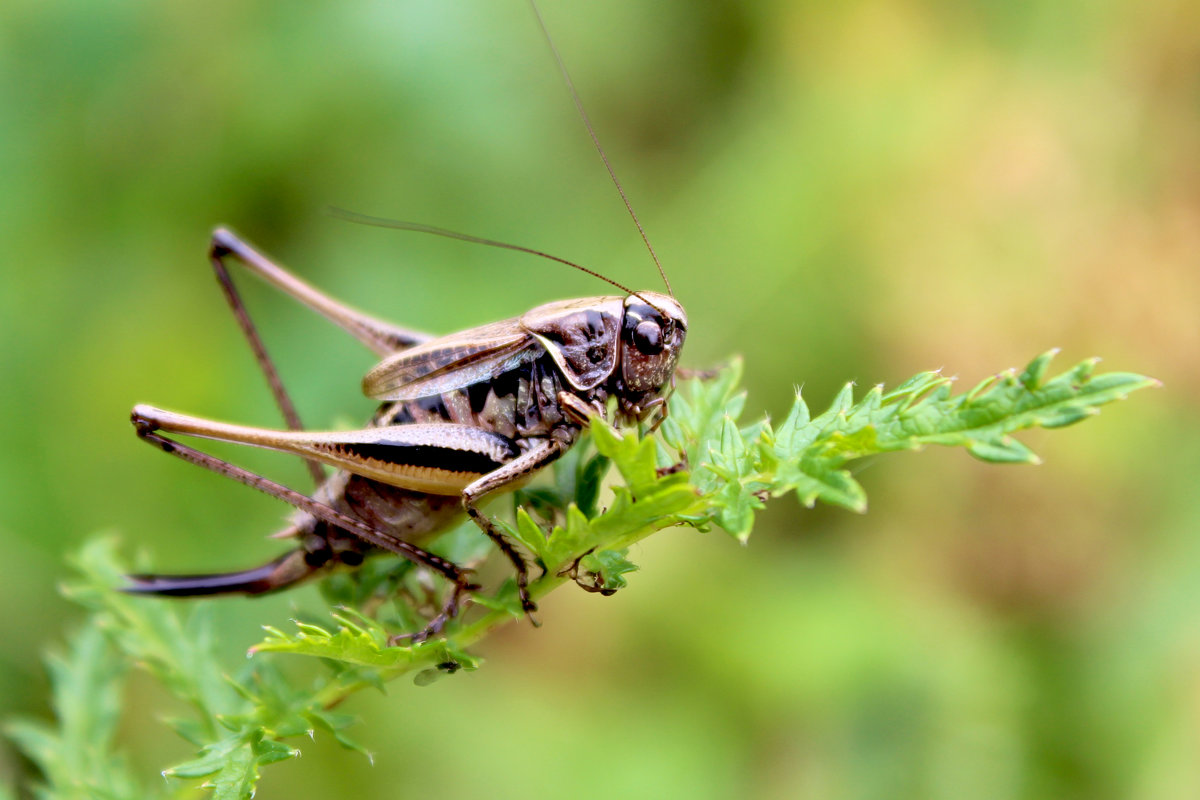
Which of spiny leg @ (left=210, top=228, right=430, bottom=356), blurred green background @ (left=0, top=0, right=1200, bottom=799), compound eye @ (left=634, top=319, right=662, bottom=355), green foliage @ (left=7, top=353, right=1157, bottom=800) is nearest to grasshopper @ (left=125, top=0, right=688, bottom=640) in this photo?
compound eye @ (left=634, top=319, right=662, bottom=355)

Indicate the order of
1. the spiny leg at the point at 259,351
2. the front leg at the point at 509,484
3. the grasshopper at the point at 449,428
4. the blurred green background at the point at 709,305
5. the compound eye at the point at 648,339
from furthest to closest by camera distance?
1. the blurred green background at the point at 709,305
2. the spiny leg at the point at 259,351
3. the compound eye at the point at 648,339
4. the grasshopper at the point at 449,428
5. the front leg at the point at 509,484

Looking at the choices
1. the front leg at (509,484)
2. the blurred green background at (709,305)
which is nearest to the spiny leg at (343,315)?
the front leg at (509,484)

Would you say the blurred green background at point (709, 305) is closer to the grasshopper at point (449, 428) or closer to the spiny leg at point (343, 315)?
the spiny leg at point (343, 315)

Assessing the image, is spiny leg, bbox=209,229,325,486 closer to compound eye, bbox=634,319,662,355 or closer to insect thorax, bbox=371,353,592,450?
insect thorax, bbox=371,353,592,450

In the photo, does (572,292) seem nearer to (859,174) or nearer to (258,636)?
(859,174)

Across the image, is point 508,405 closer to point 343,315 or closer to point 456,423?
point 456,423

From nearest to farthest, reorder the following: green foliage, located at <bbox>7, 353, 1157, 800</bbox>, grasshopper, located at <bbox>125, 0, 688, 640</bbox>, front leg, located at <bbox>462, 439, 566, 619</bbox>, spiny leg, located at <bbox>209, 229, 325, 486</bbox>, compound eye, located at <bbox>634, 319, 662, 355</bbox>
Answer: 1. green foliage, located at <bbox>7, 353, 1157, 800</bbox>
2. front leg, located at <bbox>462, 439, 566, 619</bbox>
3. grasshopper, located at <bbox>125, 0, 688, 640</bbox>
4. compound eye, located at <bbox>634, 319, 662, 355</bbox>
5. spiny leg, located at <bbox>209, 229, 325, 486</bbox>

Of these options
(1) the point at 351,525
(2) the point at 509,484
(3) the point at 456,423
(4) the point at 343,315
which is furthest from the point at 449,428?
(4) the point at 343,315

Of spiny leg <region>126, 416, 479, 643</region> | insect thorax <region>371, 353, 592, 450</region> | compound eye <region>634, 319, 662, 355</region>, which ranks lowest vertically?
spiny leg <region>126, 416, 479, 643</region>
